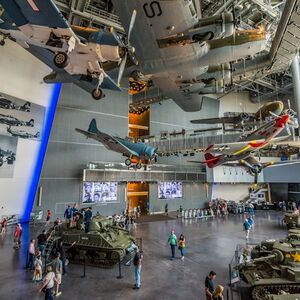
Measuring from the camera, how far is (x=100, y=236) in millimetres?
10391

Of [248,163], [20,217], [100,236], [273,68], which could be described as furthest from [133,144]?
[20,217]

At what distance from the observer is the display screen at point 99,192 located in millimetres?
23188

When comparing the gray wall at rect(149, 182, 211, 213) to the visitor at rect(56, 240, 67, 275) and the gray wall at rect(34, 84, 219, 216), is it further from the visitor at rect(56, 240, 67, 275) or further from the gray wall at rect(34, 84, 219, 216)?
the visitor at rect(56, 240, 67, 275)

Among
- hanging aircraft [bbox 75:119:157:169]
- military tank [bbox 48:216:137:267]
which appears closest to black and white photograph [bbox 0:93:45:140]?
hanging aircraft [bbox 75:119:157:169]

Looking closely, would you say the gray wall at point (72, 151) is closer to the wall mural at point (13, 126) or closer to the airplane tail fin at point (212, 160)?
the wall mural at point (13, 126)

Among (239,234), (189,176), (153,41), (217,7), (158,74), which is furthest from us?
(189,176)

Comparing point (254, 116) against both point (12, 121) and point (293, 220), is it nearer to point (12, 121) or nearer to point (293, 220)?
point (293, 220)

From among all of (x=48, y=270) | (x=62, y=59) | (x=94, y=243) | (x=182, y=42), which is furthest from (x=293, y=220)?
(x=62, y=59)

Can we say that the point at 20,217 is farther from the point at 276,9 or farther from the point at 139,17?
the point at 276,9

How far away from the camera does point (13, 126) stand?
18156mm

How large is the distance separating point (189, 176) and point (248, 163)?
1263 cm

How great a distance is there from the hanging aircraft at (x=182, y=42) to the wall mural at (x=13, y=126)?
12.0 meters

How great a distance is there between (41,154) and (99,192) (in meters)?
6.92

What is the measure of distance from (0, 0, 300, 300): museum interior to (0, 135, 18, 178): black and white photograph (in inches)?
3.0
